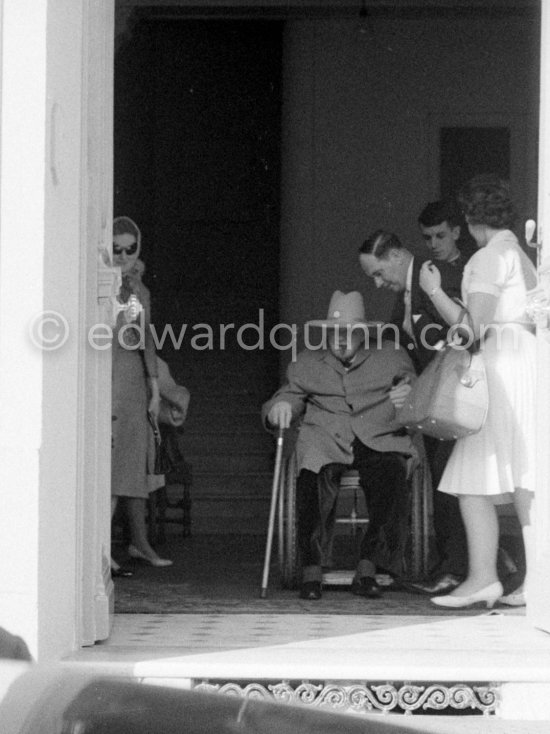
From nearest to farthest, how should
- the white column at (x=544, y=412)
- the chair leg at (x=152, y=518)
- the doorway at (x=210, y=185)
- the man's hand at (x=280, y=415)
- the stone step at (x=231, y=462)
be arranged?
the white column at (x=544, y=412), the man's hand at (x=280, y=415), the chair leg at (x=152, y=518), the stone step at (x=231, y=462), the doorway at (x=210, y=185)

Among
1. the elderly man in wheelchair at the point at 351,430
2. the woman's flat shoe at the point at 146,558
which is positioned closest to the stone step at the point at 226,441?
the woman's flat shoe at the point at 146,558

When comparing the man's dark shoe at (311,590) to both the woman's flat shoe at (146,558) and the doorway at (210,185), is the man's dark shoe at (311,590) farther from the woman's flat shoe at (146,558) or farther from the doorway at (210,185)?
the doorway at (210,185)

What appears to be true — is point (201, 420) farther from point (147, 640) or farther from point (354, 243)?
point (147, 640)

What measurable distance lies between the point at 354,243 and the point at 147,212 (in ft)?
9.25

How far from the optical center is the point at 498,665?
3385 millimetres

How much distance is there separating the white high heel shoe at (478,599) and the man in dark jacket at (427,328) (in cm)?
45

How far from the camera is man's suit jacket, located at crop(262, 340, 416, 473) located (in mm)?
5363

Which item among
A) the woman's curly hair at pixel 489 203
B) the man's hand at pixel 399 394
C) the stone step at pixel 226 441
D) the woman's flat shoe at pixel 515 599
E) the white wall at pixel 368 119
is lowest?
the woman's flat shoe at pixel 515 599

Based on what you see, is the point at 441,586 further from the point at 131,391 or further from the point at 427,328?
the point at 131,391

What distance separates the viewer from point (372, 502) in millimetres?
5336

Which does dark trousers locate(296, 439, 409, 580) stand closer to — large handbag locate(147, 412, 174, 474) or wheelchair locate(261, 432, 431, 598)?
wheelchair locate(261, 432, 431, 598)

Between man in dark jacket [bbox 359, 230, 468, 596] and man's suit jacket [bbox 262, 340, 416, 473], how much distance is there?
0.54 ft

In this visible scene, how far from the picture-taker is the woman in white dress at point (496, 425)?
451 centimetres

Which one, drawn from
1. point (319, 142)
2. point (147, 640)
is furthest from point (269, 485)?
point (147, 640)
